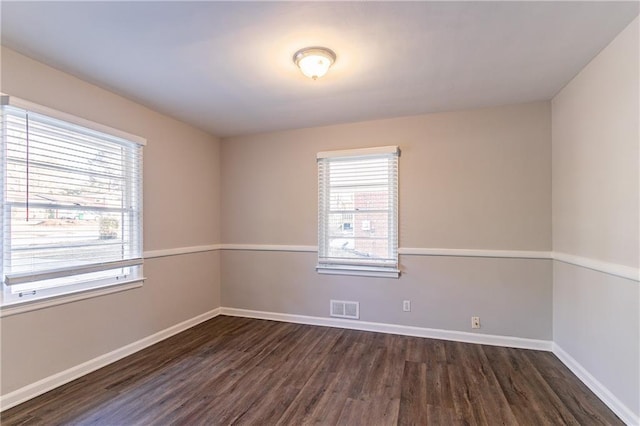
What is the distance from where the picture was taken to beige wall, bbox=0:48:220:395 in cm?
226

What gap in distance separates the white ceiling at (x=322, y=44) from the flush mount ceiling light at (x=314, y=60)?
0.05 metres

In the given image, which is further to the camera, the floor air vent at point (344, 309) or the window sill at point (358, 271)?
the floor air vent at point (344, 309)

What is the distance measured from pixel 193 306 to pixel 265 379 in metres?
1.81

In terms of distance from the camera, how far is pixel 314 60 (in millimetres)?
2238

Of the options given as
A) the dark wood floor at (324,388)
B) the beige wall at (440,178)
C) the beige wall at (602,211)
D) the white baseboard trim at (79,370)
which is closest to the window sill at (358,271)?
the beige wall at (440,178)

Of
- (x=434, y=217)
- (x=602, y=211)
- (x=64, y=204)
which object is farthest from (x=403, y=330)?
(x=64, y=204)

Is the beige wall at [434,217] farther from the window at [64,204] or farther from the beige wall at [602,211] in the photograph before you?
the window at [64,204]

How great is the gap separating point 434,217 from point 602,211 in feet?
4.81

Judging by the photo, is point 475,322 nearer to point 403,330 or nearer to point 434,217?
point 403,330

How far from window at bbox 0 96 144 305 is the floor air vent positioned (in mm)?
2234

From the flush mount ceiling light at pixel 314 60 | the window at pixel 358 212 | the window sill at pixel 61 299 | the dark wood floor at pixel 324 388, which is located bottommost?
the dark wood floor at pixel 324 388

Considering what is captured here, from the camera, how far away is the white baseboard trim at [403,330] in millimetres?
3172

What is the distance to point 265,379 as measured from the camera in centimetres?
257

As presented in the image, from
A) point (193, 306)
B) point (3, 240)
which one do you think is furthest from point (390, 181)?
point (3, 240)
